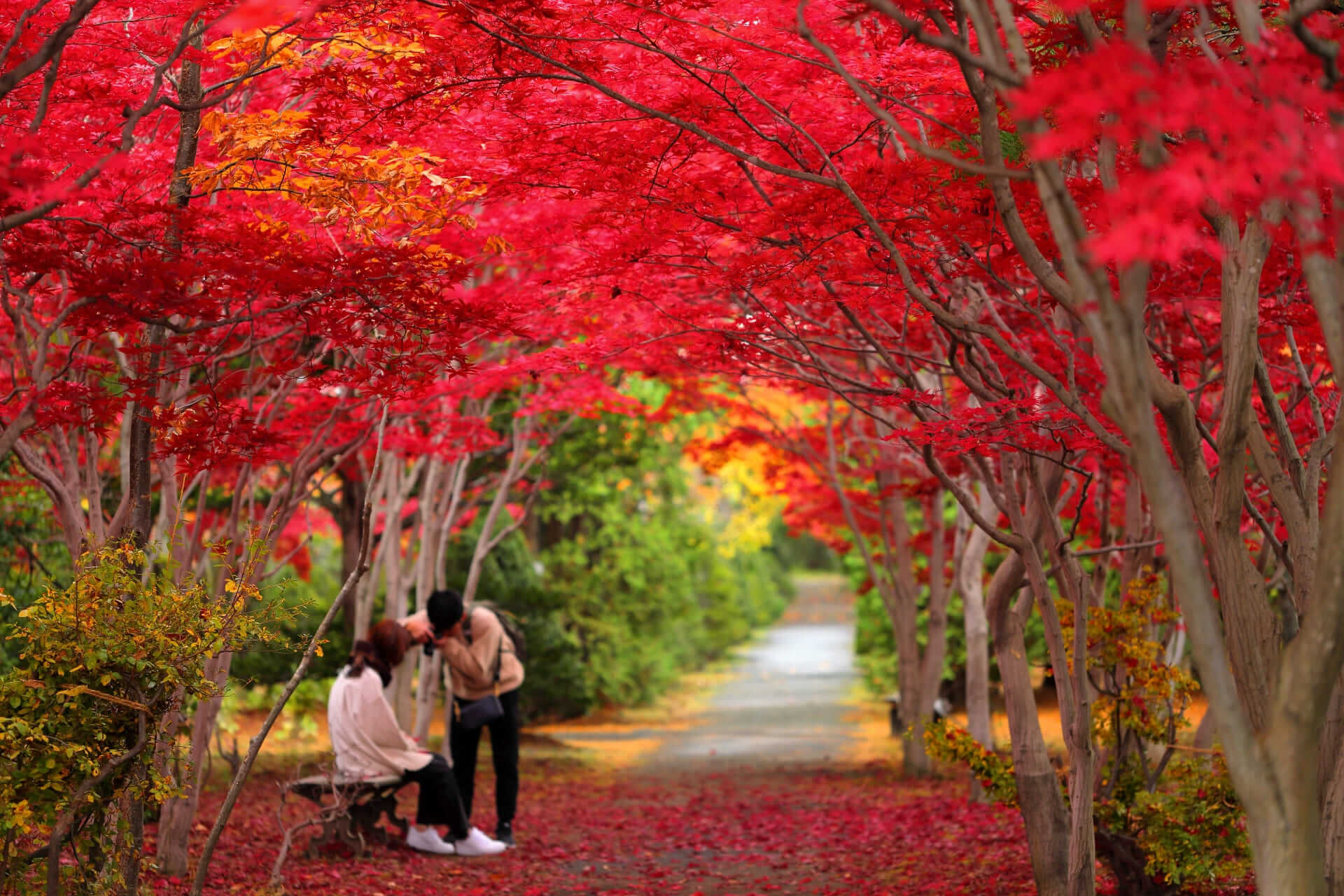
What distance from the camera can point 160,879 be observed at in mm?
6148

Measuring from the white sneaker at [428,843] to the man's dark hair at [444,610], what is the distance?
1.27 metres

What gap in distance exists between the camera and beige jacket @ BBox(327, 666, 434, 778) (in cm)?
707

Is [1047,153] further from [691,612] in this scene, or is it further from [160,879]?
[691,612]

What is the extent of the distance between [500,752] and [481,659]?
2.19 ft

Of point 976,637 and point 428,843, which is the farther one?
point 976,637

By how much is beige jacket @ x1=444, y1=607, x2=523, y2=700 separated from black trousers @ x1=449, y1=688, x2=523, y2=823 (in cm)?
13

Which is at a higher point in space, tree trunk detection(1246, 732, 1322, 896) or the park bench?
tree trunk detection(1246, 732, 1322, 896)

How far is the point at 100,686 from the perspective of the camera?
4.23 metres

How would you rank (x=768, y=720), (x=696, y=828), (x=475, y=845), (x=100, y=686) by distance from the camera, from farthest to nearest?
(x=768, y=720) → (x=696, y=828) → (x=475, y=845) → (x=100, y=686)

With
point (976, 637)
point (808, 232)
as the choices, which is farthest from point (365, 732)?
point (976, 637)

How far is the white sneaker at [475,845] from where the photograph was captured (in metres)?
7.61

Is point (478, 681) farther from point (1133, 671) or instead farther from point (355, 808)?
point (1133, 671)

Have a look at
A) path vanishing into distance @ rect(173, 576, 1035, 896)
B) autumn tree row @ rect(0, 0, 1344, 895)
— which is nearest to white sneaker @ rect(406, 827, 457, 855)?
path vanishing into distance @ rect(173, 576, 1035, 896)

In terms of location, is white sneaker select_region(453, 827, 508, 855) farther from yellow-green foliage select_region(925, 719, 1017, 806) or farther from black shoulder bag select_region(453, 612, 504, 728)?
yellow-green foliage select_region(925, 719, 1017, 806)
